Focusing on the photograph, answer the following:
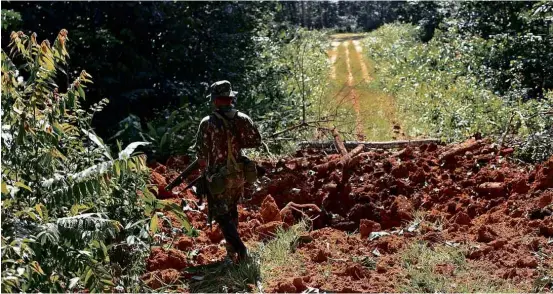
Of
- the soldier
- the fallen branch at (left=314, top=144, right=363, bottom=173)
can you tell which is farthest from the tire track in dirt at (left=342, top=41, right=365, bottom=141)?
the soldier

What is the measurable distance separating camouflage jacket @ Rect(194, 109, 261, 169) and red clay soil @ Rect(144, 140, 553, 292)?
924 mm

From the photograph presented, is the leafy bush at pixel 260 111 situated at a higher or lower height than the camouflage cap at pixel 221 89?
lower

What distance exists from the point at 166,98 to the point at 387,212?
613 centimetres

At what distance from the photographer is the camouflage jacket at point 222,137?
5.81 metres

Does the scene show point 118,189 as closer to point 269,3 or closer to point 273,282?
point 273,282

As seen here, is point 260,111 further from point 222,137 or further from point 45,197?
point 45,197

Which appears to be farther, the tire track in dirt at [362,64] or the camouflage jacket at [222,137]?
the tire track in dirt at [362,64]

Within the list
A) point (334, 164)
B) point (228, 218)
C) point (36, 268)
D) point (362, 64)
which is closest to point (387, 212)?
point (334, 164)

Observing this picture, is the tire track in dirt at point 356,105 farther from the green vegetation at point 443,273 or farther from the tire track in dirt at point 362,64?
the green vegetation at point 443,273

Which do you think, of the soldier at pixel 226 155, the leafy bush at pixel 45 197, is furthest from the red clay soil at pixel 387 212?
the leafy bush at pixel 45 197

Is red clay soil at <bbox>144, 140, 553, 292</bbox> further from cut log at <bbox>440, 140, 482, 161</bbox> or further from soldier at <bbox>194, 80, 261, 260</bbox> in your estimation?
soldier at <bbox>194, 80, 261, 260</bbox>

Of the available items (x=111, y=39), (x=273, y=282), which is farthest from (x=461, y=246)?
(x=111, y=39)

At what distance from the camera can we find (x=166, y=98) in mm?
12375

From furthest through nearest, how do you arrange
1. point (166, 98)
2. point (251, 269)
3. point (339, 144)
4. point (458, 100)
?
point (166, 98)
point (458, 100)
point (339, 144)
point (251, 269)
